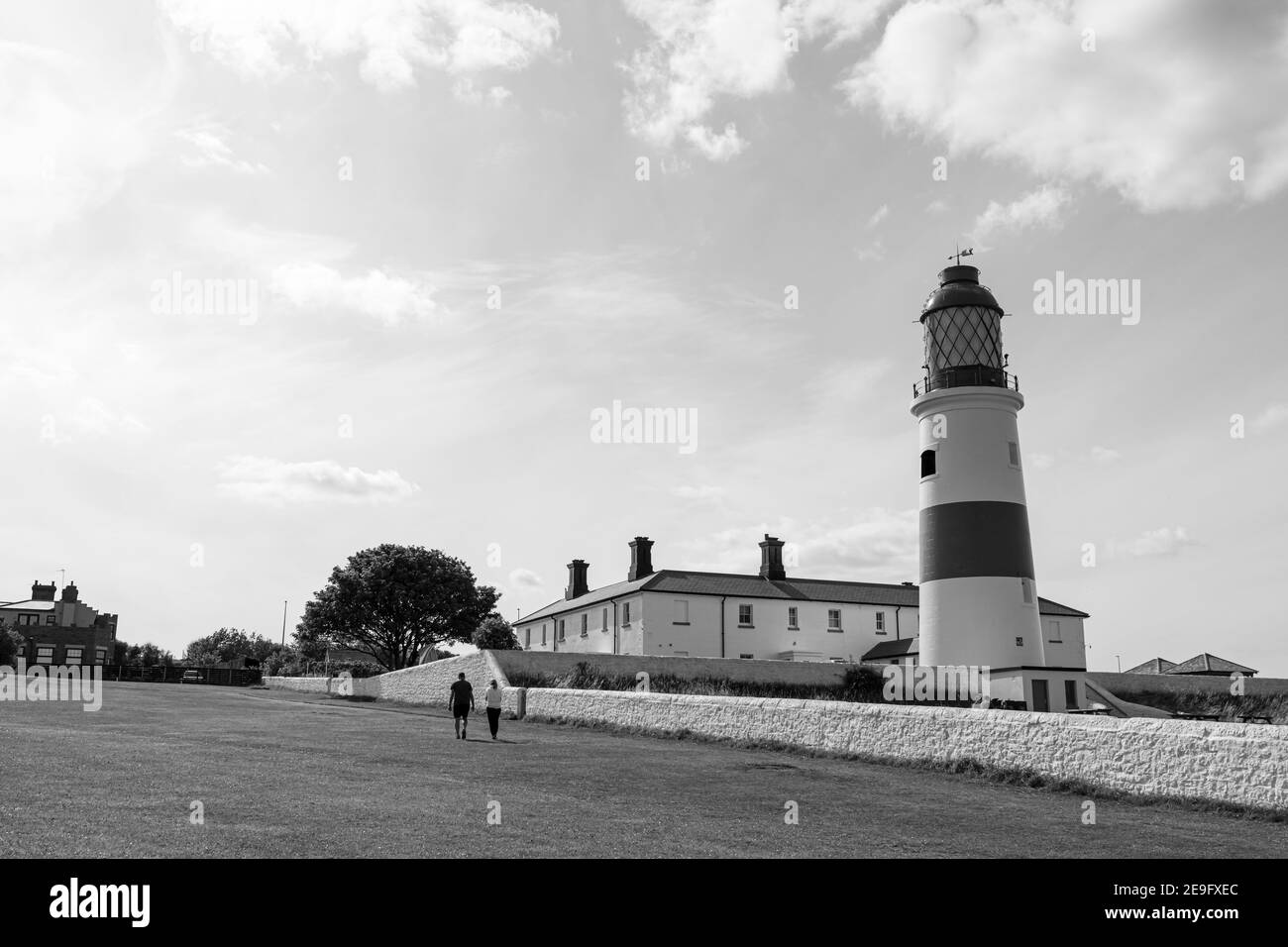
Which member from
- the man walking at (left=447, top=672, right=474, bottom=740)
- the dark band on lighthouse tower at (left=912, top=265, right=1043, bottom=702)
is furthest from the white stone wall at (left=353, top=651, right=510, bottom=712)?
the dark band on lighthouse tower at (left=912, top=265, right=1043, bottom=702)

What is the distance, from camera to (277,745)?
1838cm

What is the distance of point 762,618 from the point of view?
50.4 meters

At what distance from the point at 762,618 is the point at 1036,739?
34.1m

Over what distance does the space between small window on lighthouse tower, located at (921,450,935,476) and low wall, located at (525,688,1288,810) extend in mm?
11956

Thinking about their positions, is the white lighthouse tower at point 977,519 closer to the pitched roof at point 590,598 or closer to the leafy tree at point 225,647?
the pitched roof at point 590,598

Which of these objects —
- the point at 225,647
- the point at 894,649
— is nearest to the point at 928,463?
the point at 894,649

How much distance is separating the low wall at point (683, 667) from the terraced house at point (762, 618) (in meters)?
8.01

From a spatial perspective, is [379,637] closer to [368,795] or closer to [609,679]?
[609,679]

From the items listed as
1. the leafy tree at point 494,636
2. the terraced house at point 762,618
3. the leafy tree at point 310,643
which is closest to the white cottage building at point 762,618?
the terraced house at point 762,618

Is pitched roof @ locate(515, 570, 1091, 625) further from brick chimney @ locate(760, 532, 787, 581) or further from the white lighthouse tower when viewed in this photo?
the white lighthouse tower

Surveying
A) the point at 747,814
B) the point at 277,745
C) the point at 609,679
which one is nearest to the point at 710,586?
the point at 609,679

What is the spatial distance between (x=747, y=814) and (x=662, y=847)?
2989 millimetres

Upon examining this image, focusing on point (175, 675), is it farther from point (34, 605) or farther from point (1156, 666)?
point (1156, 666)

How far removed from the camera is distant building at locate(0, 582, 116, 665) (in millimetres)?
73750
